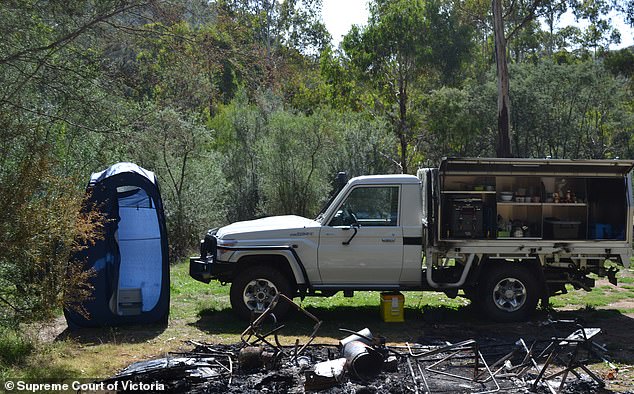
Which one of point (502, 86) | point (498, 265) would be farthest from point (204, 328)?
point (502, 86)

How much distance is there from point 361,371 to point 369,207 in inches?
136

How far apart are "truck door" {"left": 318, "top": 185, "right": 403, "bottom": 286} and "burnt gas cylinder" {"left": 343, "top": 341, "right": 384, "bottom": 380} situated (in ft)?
8.82

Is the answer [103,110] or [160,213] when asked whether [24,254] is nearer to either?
[160,213]

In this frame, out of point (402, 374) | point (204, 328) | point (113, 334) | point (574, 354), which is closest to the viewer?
point (574, 354)

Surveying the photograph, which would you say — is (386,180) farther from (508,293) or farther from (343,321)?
(508,293)

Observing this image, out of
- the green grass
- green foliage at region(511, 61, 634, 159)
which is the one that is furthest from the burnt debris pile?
green foliage at region(511, 61, 634, 159)

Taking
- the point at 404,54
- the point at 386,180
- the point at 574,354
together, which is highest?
the point at 404,54

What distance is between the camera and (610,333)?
980 centimetres

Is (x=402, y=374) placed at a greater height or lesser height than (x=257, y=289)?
lesser

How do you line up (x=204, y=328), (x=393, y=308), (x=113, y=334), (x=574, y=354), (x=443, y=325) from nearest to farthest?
(x=574, y=354), (x=113, y=334), (x=204, y=328), (x=443, y=325), (x=393, y=308)

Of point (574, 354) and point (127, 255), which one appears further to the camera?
point (127, 255)

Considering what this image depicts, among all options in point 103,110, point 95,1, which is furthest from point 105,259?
point 95,1

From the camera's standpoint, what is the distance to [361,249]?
10.1 meters

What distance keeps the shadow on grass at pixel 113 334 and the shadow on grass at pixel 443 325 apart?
0.70 metres
